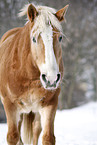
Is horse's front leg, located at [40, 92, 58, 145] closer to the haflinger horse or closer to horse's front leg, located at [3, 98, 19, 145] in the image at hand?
the haflinger horse

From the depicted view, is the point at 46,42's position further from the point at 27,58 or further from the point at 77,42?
the point at 77,42

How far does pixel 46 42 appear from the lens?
2.65m

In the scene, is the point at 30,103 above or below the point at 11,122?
above

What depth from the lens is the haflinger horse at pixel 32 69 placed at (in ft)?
9.02

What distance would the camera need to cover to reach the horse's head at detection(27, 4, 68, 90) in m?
2.54

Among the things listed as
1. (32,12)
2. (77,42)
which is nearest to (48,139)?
(32,12)

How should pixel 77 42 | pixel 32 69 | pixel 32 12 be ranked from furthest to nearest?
1. pixel 77 42
2. pixel 32 69
3. pixel 32 12

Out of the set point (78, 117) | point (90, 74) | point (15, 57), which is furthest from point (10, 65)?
point (90, 74)

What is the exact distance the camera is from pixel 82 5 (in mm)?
11922

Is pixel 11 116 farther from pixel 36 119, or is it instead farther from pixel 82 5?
pixel 82 5

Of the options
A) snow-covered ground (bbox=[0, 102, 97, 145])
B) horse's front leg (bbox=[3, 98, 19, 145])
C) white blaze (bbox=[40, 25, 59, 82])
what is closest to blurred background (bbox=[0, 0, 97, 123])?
snow-covered ground (bbox=[0, 102, 97, 145])

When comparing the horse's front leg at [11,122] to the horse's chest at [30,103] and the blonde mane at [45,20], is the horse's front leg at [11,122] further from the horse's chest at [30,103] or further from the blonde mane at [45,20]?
the blonde mane at [45,20]

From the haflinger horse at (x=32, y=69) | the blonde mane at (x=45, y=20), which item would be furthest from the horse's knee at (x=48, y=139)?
the blonde mane at (x=45, y=20)

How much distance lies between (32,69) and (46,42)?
548mm
